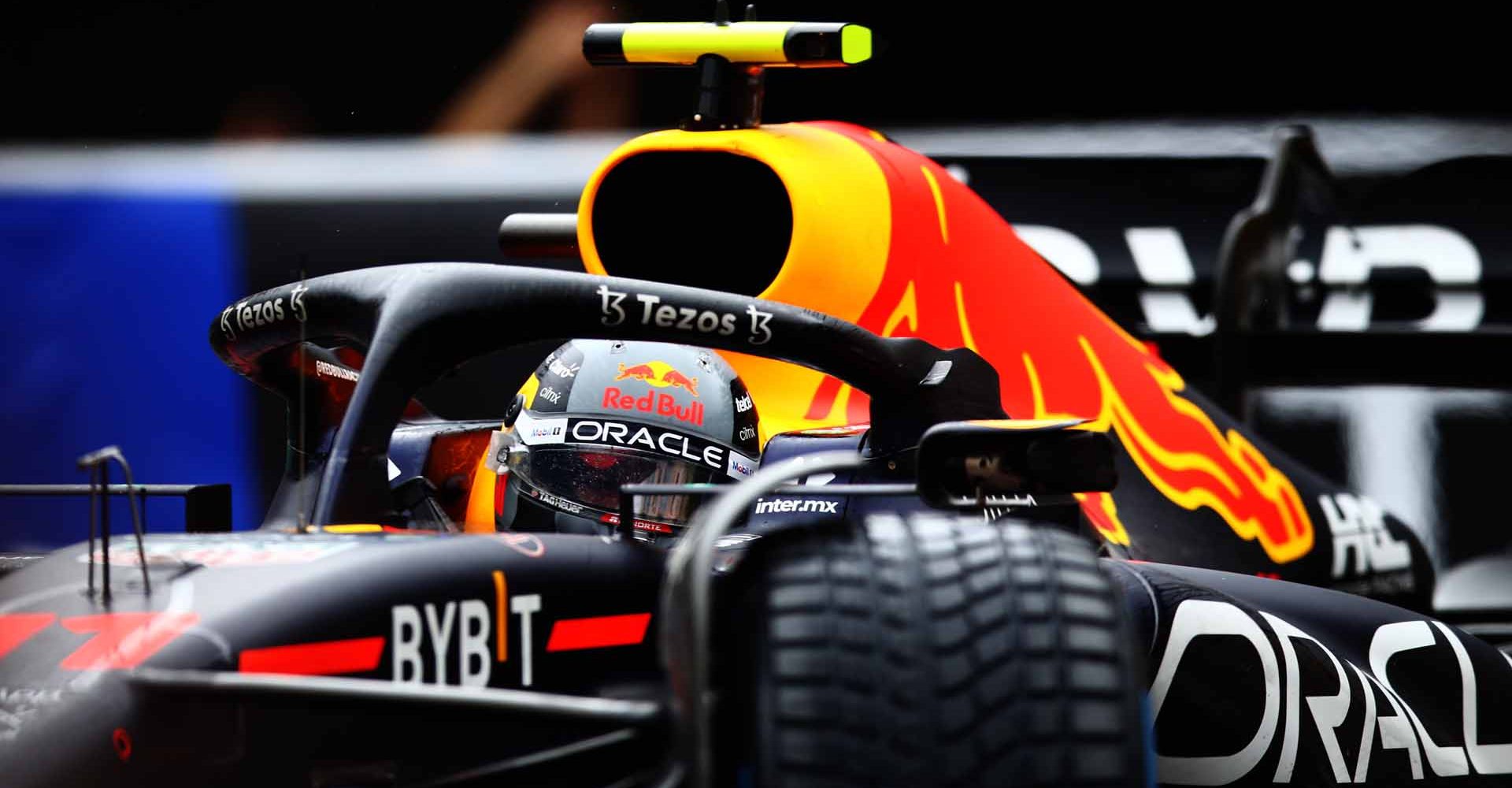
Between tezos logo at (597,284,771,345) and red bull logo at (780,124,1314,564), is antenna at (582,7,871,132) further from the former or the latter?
tezos logo at (597,284,771,345)

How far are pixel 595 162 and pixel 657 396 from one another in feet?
12.7

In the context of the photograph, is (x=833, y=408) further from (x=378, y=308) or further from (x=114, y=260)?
(x=114, y=260)

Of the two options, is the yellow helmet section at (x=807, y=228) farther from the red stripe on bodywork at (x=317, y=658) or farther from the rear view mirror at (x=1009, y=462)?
the red stripe on bodywork at (x=317, y=658)

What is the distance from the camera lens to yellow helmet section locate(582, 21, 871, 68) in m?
2.93

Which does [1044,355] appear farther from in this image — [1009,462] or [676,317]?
[1009,462]

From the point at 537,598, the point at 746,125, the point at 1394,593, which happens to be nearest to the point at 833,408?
the point at 746,125

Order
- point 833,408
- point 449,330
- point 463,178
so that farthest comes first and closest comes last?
point 463,178 → point 833,408 → point 449,330

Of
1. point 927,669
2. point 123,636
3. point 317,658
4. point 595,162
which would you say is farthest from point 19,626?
point 595,162

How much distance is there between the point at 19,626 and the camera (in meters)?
1.38

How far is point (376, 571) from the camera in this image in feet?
4.52

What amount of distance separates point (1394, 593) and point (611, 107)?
333cm

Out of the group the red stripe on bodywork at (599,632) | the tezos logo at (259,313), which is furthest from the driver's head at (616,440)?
the red stripe on bodywork at (599,632)

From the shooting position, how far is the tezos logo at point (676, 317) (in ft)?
6.04

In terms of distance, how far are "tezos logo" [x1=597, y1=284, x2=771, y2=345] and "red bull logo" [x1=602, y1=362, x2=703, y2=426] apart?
411mm
